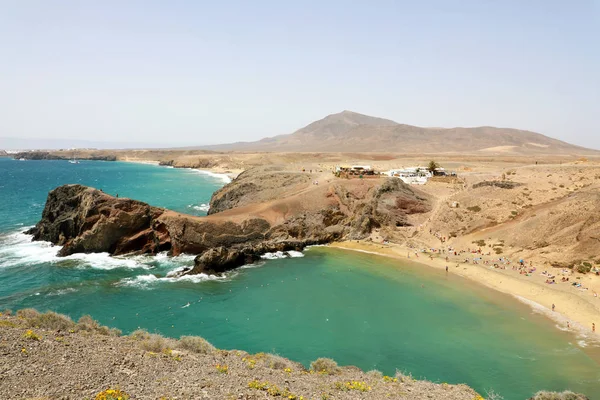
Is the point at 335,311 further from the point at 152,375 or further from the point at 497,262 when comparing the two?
the point at 497,262

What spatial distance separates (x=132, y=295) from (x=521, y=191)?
5772 centimetres

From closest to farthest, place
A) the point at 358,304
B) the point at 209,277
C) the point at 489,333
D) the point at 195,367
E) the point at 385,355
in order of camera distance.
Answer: the point at 195,367
the point at 385,355
the point at 489,333
the point at 358,304
the point at 209,277

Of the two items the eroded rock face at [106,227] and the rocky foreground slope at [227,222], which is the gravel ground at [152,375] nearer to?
the rocky foreground slope at [227,222]

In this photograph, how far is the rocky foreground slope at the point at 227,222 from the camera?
46906 mm

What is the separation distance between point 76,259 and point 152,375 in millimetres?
35785

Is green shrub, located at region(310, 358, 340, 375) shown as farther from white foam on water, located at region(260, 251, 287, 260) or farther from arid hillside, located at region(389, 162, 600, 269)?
arid hillside, located at region(389, 162, 600, 269)

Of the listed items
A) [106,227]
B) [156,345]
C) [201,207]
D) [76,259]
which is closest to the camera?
[156,345]

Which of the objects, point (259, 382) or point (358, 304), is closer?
point (259, 382)

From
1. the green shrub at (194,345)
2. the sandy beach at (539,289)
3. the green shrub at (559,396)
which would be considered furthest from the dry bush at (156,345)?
the sandy beach at (539,289)

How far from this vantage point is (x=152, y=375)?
51.4 feet

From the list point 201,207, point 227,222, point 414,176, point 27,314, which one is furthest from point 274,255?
point 414,176

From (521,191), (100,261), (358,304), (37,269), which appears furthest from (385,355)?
(521,191)

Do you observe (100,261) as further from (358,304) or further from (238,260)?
(358,304)

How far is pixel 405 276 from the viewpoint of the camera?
1603 inches
